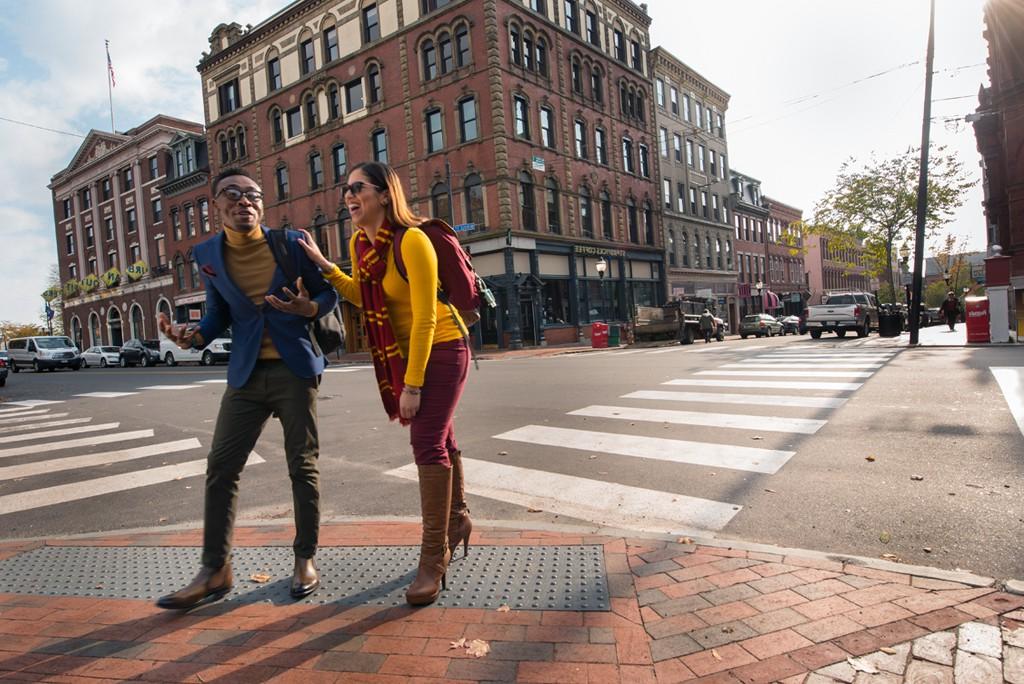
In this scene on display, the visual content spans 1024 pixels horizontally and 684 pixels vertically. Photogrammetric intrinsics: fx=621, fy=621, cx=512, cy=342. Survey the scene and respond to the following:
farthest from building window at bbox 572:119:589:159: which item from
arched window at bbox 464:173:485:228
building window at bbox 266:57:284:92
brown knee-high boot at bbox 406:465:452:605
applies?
brown knee-high boot at bbox 406:465:452:605

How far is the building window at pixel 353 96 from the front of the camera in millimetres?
31141

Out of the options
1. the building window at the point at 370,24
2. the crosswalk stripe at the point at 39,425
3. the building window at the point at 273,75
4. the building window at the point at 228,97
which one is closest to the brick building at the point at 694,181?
the building window at the point at 370,24

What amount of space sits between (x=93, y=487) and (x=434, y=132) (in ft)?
85.1

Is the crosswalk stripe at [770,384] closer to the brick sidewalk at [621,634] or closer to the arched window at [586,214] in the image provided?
the brick sidewalk at [621,634]

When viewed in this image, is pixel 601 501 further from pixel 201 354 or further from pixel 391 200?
pixel 201 354

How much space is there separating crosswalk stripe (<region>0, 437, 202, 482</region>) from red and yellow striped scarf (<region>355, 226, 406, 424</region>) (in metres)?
4.95

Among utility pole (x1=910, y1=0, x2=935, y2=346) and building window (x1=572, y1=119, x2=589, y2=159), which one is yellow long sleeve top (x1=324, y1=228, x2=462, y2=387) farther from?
building window (x1=572, y1=119, x2=589, y2=159)

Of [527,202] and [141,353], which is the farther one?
[141,353]

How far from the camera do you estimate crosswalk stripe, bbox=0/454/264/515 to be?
4.91 meters

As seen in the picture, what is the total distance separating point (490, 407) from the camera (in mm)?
8328

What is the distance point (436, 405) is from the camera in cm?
267

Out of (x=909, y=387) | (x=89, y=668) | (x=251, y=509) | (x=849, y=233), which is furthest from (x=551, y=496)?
(x=849, y=233)

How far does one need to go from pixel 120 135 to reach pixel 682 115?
42370 mm

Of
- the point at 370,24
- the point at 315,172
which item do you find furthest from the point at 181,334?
the point at 315,172
